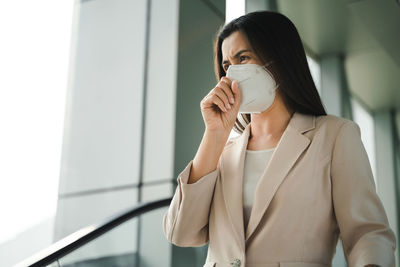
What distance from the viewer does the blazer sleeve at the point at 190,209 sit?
1784 millimetres

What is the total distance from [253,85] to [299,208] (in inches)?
19.5

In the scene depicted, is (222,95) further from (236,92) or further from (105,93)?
(105,93)

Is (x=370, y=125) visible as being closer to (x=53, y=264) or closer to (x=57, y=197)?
(x=57, y=197)

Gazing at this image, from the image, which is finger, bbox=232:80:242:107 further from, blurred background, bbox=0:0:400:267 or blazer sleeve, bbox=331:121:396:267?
blurred background, bbox=0:0:400:267

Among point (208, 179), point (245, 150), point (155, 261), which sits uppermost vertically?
point (245, 150)

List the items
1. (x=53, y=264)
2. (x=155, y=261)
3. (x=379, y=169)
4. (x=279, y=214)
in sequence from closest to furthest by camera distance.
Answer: (x=279, y=214)
(x=53, y=264)
(x=155, y=261)
(x=379, y=169)

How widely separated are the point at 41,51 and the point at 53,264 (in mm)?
3860

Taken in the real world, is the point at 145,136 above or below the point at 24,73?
below

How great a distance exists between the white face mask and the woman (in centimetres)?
2

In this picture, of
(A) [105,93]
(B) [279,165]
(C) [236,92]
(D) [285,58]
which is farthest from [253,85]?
(A) [105,93]

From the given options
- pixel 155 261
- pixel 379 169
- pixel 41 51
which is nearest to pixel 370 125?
pixel 379 169

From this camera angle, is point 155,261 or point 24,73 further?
point 24,73

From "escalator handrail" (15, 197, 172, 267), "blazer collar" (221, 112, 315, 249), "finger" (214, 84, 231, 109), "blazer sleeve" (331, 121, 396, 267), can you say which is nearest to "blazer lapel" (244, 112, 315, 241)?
"blazer collar" (221, 112, 315, 249)

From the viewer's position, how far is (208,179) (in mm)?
1810
